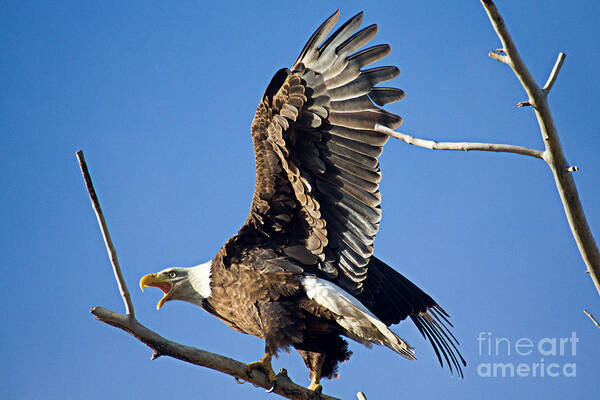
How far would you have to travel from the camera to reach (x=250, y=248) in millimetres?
4637

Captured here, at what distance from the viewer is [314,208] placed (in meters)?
4.36

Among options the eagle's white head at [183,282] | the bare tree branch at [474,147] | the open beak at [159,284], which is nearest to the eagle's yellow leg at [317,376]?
the eagle's white head at [183,282]

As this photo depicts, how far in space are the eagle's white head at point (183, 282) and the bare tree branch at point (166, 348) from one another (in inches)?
34.3

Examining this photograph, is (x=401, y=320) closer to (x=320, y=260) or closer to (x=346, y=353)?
(x=346, y=353)

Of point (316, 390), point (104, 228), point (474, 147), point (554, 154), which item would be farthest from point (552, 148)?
point (316, 390)

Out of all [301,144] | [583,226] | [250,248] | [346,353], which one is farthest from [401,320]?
[583,226]

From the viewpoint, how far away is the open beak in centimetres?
499

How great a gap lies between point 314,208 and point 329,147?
0.40 metres

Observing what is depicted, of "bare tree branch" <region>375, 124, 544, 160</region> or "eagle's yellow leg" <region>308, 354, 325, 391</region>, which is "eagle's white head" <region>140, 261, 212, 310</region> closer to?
"eagle's yellow leg" <region>308, 354, 325, 391</region>

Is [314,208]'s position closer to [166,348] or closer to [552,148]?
[166,348]

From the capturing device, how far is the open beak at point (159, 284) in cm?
499

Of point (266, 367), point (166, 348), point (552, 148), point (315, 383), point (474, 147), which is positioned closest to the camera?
point (552, 148)

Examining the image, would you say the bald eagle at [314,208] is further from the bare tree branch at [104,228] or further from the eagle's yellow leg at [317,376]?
the bare tree branch at [104,228]

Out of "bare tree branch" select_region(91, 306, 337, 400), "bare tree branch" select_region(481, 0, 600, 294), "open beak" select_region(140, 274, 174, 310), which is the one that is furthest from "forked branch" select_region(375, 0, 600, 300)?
"open beak" select_region(140, 274, 174, 310)
